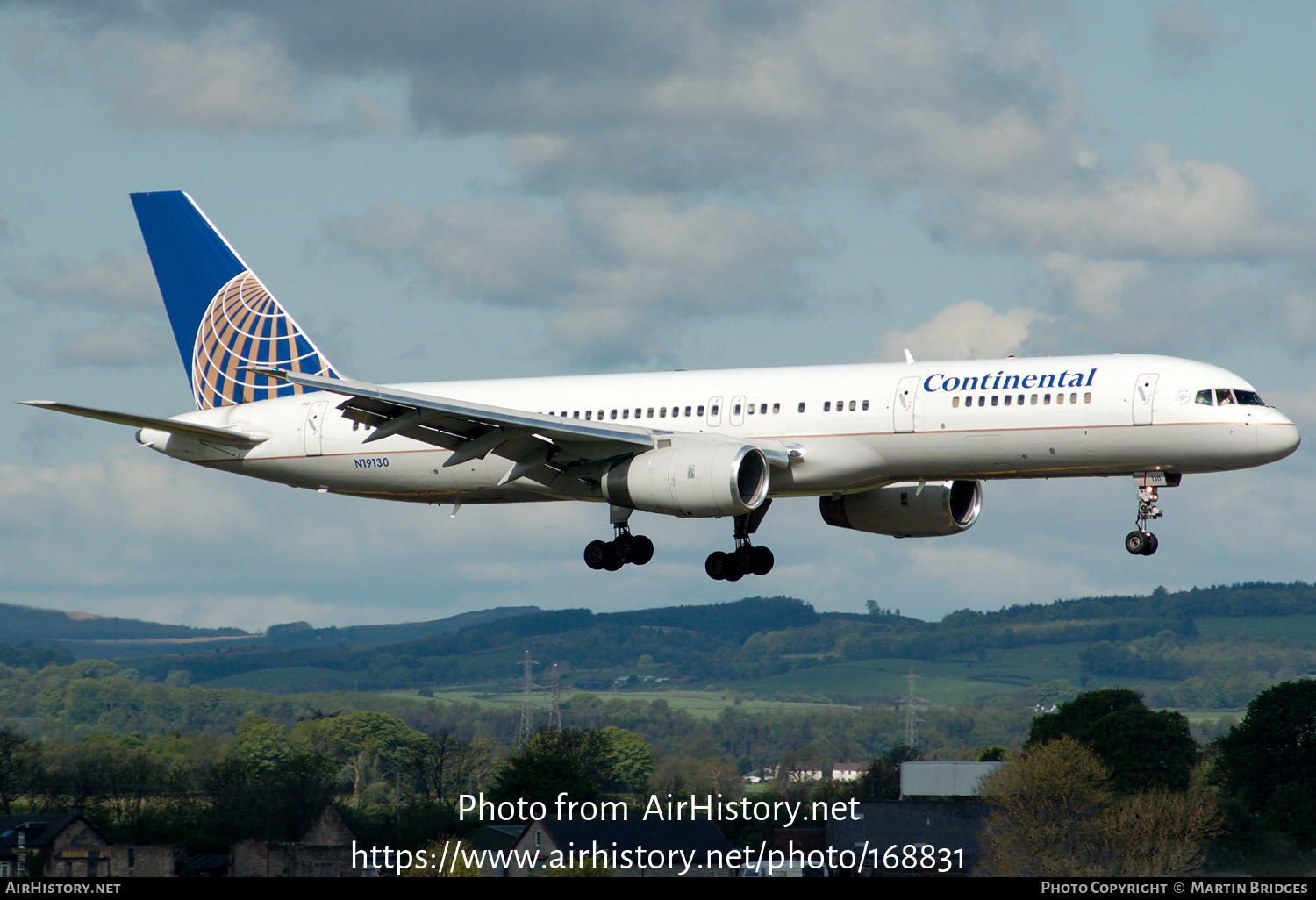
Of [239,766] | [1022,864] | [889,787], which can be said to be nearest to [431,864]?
[239,766]

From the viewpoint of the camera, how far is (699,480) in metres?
45.0

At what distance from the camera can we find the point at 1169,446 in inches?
1677

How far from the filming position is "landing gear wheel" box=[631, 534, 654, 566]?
5034 cm

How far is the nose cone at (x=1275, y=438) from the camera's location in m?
42.1

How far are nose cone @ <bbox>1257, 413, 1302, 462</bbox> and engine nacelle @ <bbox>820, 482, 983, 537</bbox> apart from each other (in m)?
11.6

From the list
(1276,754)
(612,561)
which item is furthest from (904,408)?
(1276,754)

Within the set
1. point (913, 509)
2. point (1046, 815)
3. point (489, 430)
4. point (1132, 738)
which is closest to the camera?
point (489, 430)

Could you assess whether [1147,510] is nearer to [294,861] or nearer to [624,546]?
[624,546]

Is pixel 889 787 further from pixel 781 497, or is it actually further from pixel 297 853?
pixel 781 497

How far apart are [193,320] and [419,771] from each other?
174ft

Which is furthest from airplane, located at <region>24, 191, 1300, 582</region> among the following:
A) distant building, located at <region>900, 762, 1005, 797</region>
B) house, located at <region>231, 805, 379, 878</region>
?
distant building, located at <region>900, 762, 1005, 797</region>

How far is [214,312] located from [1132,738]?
74533 millimetres
